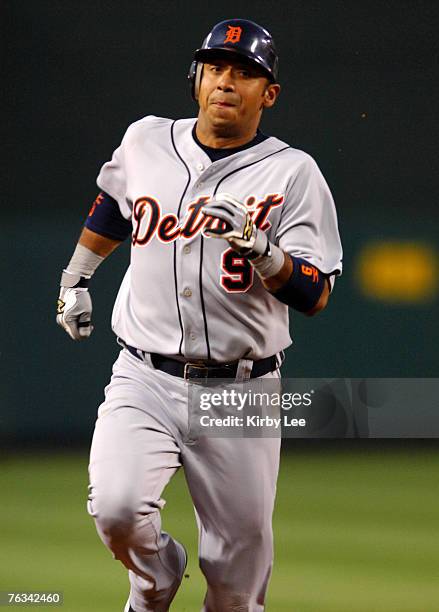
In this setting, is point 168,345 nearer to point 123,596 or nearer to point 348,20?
point 123,596

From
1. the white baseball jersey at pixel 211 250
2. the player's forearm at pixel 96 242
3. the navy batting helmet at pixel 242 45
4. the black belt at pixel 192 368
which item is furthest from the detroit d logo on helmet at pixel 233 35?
the black belt at pixel 192 368

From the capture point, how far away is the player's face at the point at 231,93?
11.3 ft

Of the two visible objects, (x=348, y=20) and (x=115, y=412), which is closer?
(x=115, y=412)

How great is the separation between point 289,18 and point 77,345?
2614 mm

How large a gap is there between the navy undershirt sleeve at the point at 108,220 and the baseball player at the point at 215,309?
244 mm

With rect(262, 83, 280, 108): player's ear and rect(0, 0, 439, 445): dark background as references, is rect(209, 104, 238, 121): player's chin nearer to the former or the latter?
rect(262, 83, 280, 108): player's ear

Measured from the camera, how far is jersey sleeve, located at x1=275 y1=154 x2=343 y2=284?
11.0ft

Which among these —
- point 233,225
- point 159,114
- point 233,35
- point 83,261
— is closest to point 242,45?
point 233,35

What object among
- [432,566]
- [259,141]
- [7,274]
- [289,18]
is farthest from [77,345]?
[259,141]

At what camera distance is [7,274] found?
777cm

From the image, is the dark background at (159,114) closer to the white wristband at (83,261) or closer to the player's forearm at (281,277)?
the white wristband at (83,261)

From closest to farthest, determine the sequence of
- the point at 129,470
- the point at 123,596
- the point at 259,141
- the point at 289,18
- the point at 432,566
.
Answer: the point at 129,470 → the point at 259,141 → the point at 123,596 → the point at 432,566 → the point at 289,18

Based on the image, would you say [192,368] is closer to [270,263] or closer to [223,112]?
[270,263]

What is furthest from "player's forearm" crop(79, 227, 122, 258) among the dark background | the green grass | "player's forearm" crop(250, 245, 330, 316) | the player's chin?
the dark background
